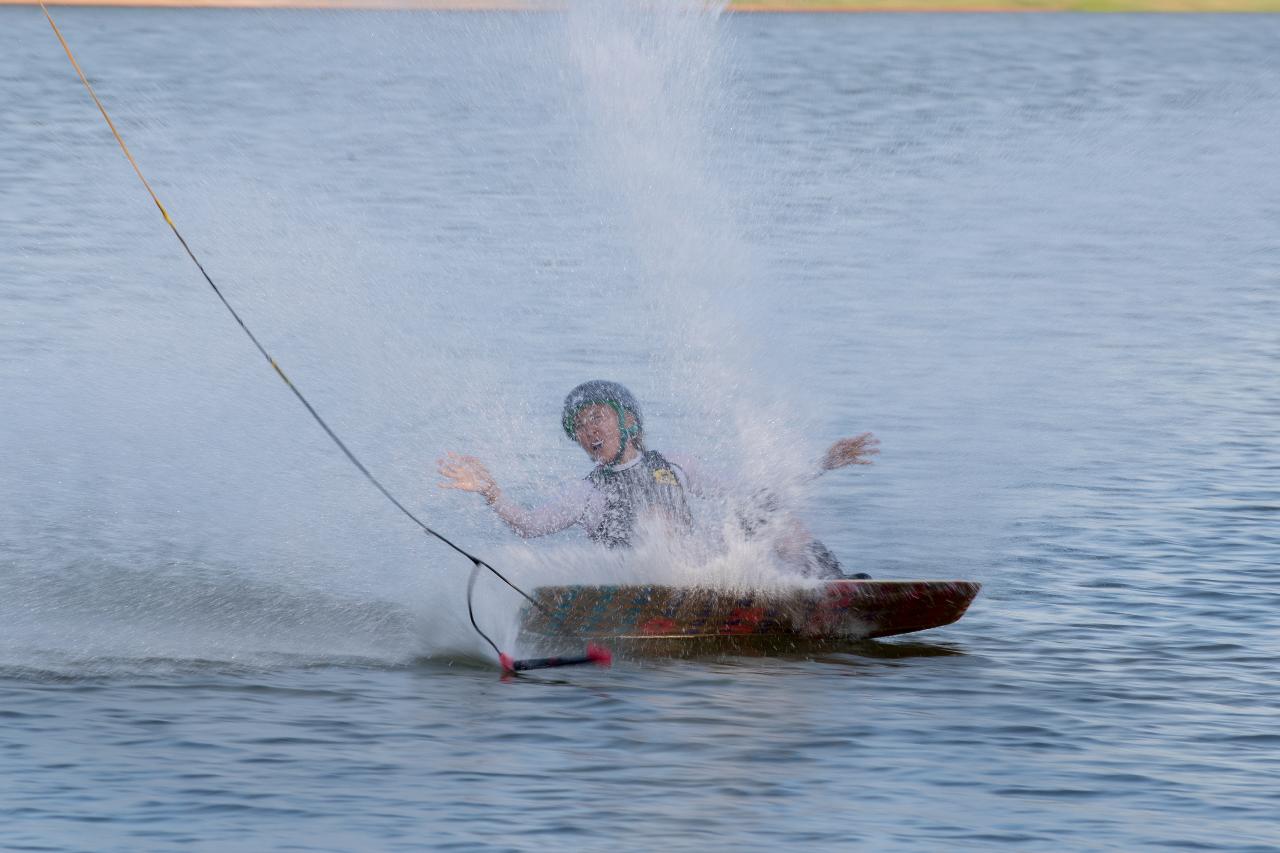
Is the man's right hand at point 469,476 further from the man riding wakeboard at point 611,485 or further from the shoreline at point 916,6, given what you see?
the shoreline at point 916,6

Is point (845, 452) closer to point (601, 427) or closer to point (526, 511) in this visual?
point (601, 427)

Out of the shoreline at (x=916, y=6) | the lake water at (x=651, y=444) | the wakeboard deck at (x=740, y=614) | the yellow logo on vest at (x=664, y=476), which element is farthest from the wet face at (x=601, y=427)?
the shoreline at (x=916, y=6)

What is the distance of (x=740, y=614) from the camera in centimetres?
1153

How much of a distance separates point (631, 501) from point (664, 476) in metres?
0.25

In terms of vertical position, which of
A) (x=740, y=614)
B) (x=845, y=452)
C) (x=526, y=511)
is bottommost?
(x=740, y=614)

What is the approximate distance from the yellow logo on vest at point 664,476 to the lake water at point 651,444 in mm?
481

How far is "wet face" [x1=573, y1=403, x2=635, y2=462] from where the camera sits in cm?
1159

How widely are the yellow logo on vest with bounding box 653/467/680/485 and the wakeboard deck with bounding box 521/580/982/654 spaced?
641 mm

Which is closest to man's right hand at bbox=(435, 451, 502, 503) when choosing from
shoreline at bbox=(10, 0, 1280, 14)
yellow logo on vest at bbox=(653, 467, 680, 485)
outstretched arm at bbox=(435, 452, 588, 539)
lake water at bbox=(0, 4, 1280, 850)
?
outstretched arm at bbox=(435, 452, 588, 539)

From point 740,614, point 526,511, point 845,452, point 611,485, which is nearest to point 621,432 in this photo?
point 611,485

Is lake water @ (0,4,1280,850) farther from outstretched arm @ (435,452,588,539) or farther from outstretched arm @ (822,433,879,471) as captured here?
outstretched arm @ (822,433,879,471)

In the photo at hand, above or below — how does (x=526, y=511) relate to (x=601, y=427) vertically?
below

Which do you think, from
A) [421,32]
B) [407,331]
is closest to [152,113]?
[421,32]

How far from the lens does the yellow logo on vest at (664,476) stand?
11664mm
